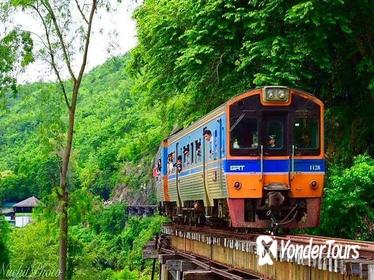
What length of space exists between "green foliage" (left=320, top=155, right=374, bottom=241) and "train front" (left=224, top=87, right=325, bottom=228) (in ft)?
9.08

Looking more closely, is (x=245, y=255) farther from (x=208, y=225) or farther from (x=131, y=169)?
(x=131, y=169)

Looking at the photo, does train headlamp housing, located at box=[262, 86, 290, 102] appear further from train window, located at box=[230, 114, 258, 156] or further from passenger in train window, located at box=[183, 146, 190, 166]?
passenger in train window, located at box=[183, 146, 190, 166]

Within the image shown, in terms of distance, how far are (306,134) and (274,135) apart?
636 millimetres

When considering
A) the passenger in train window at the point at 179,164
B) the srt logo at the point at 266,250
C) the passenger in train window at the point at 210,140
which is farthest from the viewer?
the passenger in train window at the point at 179,164

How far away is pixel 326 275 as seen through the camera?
27.3 feet

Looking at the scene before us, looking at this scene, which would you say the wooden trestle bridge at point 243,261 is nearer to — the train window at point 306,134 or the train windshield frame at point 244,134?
the train windshield frame at point 244,134

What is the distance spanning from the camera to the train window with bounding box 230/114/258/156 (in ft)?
43.5

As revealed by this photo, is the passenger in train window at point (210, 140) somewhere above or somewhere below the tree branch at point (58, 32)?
below

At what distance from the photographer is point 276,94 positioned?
13.4 meters

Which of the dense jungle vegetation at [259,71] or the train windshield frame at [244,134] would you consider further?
the dense jungle vegetation at [259,71]

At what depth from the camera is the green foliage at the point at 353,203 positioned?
16.1 m

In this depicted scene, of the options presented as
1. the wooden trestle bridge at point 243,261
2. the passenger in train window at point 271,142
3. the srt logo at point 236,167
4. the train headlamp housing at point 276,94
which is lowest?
the wooden trestle bridge at point 243,261

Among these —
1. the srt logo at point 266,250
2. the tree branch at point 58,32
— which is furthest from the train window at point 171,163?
the srt logo at point 266,250

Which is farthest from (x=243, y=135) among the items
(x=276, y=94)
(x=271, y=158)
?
(x=276, y=94)
